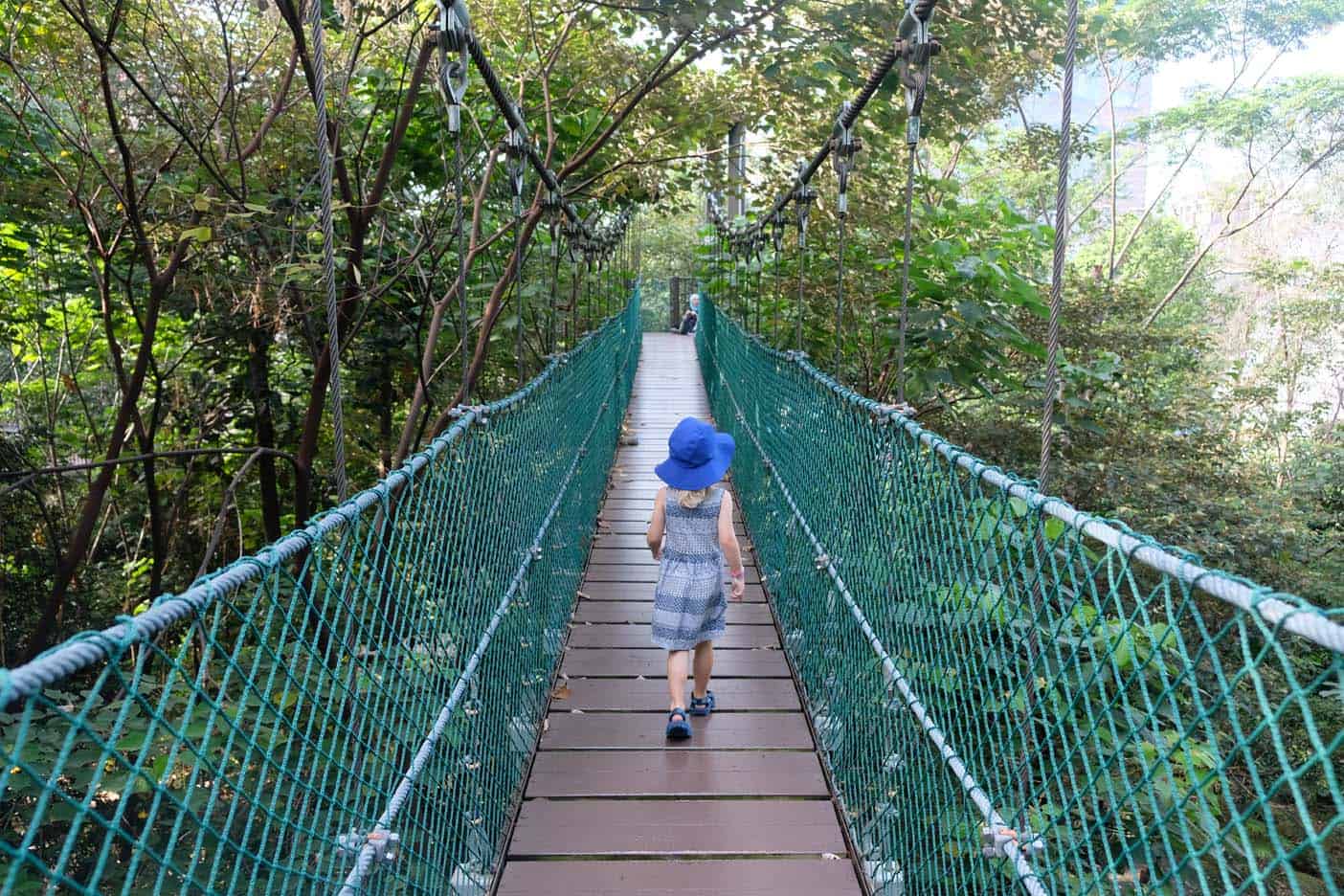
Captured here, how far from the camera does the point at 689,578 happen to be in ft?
9.89

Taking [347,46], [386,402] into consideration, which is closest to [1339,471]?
[386,402]

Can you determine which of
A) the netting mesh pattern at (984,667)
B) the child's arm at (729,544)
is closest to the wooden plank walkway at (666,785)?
the netting mesh pattern at (984,667)

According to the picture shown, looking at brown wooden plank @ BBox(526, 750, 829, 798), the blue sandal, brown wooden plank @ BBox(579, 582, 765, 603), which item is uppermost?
the blue sandal

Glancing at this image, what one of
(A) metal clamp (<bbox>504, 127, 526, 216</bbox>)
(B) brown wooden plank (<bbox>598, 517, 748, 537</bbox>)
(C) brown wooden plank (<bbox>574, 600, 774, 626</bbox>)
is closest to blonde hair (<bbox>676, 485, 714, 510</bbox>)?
(C) brown wooden plank (<bbox>574, 600, 774, 626</bbox>)

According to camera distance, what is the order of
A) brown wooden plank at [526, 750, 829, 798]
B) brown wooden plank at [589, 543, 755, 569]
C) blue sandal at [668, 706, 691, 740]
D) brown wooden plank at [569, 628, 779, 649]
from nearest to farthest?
1. brown wooden plank at [526, 750, 829, 798]
2. blue sandal at [668, 706, 691, 740]
3. brown wooden plank at [569, 628, 779, 649]
4. brown wooden plank at [589, 543, 755, 569]

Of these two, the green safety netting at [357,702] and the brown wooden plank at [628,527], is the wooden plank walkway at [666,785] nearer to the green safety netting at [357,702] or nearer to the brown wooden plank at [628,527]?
the green safety netting at [357,702]

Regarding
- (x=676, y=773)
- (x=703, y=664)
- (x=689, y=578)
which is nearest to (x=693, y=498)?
(x=689, y=578)

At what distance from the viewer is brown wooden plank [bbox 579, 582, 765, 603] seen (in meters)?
4.20

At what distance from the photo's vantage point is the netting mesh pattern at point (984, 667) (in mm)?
978

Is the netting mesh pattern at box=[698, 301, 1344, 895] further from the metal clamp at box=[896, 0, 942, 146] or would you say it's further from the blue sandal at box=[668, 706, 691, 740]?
the metal clamp at box=[896, 0, 942, 146]

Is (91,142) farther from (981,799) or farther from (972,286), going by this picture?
(981,799)

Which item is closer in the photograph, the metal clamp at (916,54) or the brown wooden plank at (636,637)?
the metal clamp at (916,54)

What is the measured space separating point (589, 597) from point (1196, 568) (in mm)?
3337

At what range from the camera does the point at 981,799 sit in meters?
1.65
